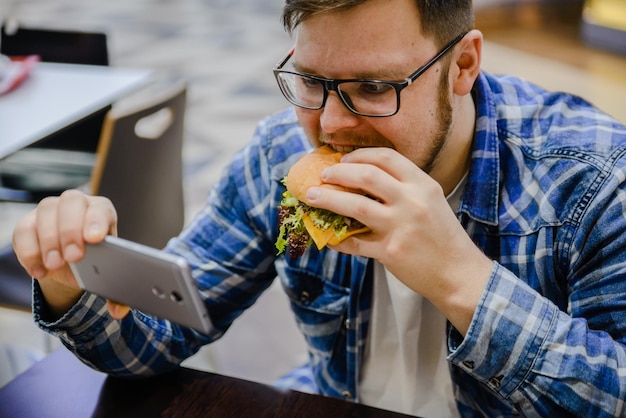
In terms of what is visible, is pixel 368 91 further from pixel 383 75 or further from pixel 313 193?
pixel 313 193

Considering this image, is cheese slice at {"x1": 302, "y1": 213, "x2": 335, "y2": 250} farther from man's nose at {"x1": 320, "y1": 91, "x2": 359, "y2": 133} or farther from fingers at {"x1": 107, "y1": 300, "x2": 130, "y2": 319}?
fingers at {"x1": 107, "y1": 300, "x2": 130, "y2": 319}

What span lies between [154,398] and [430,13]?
0.85 meters

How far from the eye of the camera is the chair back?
7.06ft

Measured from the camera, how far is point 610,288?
3.89 ft

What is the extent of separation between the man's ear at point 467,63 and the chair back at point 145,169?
1154 mm

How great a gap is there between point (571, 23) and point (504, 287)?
321 inches

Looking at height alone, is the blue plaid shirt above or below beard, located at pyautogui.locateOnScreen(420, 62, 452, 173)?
below

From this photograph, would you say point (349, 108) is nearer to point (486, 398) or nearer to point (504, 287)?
point (504, 287)

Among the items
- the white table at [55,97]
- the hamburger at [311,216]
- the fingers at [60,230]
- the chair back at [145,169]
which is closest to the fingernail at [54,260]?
the fingers at [60,230]

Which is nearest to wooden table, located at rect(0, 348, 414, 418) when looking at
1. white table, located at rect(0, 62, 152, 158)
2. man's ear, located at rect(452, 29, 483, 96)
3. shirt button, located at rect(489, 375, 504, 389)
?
shirt button, located at rect(489, 375, 504, 389)

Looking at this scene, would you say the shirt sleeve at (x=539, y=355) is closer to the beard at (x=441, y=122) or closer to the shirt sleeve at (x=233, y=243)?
the beard at (x=441, y=122)

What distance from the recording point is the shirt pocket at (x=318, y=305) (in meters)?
1.53

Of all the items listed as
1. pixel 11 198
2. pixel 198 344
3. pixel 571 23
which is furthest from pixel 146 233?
pixel 571 23

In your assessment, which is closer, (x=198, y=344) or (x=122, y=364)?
(x=122, y=364)
